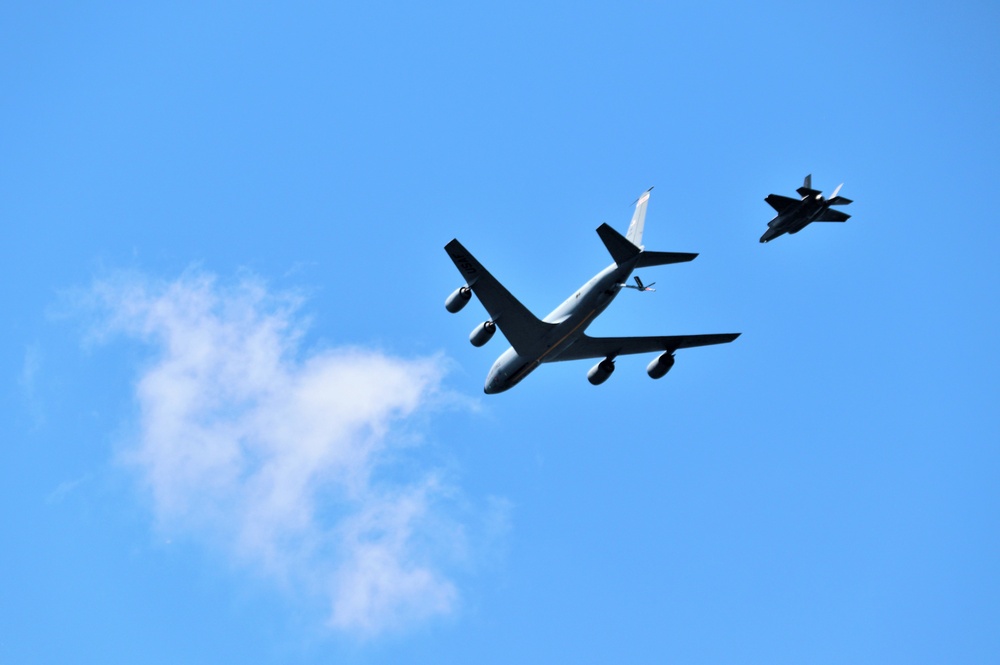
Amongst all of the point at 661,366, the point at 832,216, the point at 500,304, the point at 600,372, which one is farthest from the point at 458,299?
the point at 832,216

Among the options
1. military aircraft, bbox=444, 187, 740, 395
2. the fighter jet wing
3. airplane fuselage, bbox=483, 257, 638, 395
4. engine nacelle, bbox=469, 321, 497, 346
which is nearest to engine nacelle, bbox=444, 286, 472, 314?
military aircraft, bbox=444, 187, 740, 395

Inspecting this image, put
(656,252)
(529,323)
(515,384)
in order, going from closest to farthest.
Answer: (656,252) < (529,323) < (515,384)

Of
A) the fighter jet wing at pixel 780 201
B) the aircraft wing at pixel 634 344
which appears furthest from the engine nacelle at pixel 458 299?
the fighter jet wing at pixel 780 201

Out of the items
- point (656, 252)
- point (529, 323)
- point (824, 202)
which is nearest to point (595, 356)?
point (529, 323)

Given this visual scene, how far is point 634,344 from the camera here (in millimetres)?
46062

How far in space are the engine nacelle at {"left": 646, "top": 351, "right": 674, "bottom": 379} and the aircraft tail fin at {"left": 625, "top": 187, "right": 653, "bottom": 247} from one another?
6.68m

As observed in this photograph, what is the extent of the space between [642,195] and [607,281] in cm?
613

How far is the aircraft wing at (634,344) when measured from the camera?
149ft

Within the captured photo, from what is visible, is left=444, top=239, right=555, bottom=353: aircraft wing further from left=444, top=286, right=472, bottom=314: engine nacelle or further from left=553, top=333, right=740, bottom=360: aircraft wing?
left=553, top=333, right=740, bottom=360: aircraft wing

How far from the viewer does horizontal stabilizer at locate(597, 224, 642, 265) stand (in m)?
36.9

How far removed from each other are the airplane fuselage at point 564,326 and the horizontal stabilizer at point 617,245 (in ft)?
1.04

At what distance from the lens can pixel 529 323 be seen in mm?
41000

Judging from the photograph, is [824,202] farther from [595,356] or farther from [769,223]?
[595,356]

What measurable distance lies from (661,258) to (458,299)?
8.46 m
